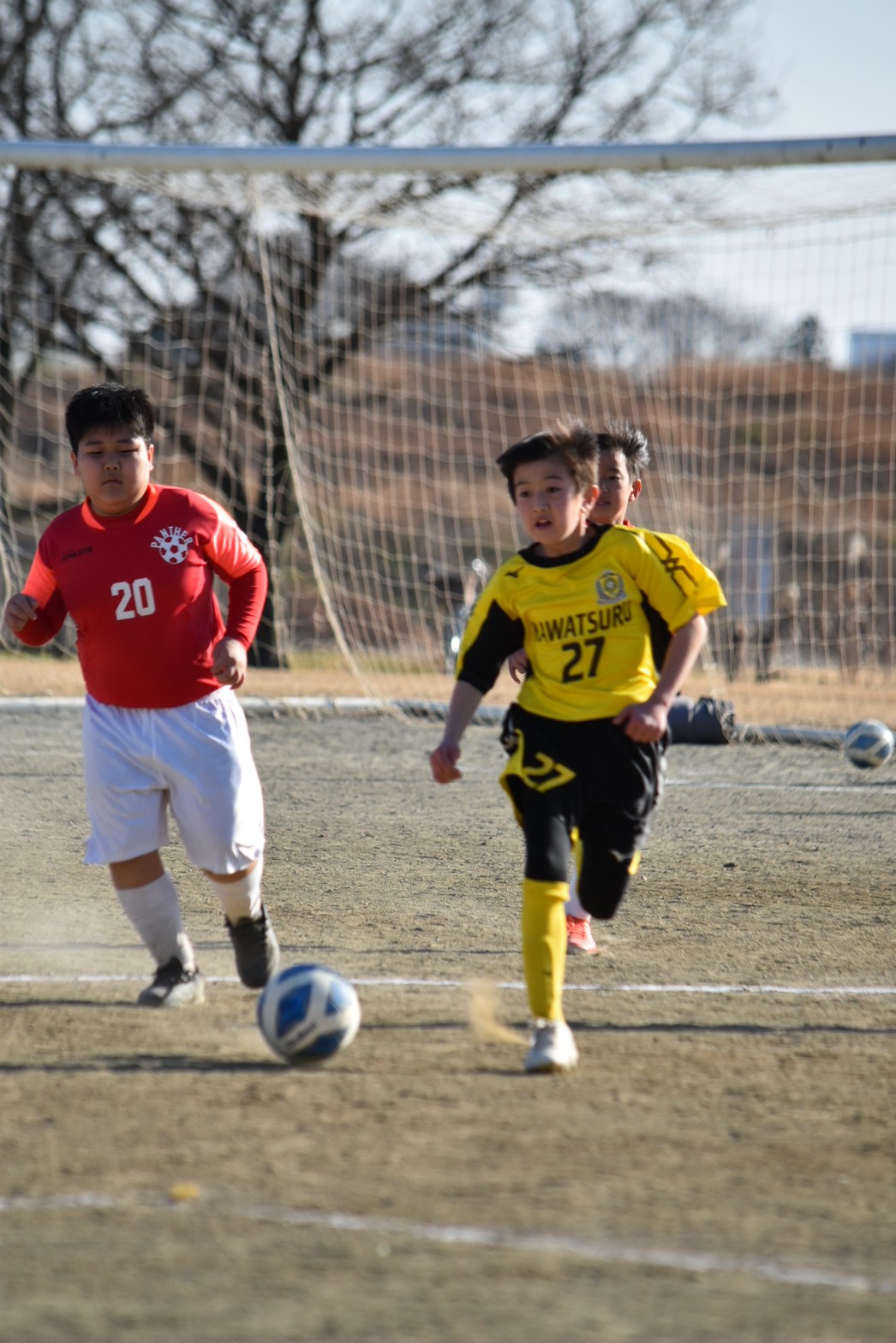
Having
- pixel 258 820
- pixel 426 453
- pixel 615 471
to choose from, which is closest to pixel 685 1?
pixel 426 453

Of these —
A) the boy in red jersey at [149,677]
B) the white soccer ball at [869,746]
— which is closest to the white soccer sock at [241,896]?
the boy in red jersey at [149,677]

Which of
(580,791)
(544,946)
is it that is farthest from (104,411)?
(544,946)

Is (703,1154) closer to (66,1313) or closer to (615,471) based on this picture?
(66,1313)

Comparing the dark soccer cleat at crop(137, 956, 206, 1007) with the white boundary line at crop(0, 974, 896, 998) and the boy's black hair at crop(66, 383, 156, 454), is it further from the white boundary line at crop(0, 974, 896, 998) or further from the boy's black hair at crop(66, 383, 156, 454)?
the boy's black hair at crop(66, 383, 156, 454)

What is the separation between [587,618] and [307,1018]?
123 cm

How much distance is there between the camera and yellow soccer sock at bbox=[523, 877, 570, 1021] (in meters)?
3.76

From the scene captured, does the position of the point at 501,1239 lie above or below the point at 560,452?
below

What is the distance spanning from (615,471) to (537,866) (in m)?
1.66

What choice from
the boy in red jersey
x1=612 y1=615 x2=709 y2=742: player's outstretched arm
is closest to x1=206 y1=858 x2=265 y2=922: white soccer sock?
the boy in red jersey

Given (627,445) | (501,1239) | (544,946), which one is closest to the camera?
(501,1239)

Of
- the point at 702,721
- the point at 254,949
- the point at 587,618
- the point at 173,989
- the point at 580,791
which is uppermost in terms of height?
the point at 587,618

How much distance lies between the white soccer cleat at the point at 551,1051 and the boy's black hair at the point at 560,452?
1.35m

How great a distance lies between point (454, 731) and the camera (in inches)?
157

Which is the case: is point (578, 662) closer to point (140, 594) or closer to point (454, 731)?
point (454, 731)
